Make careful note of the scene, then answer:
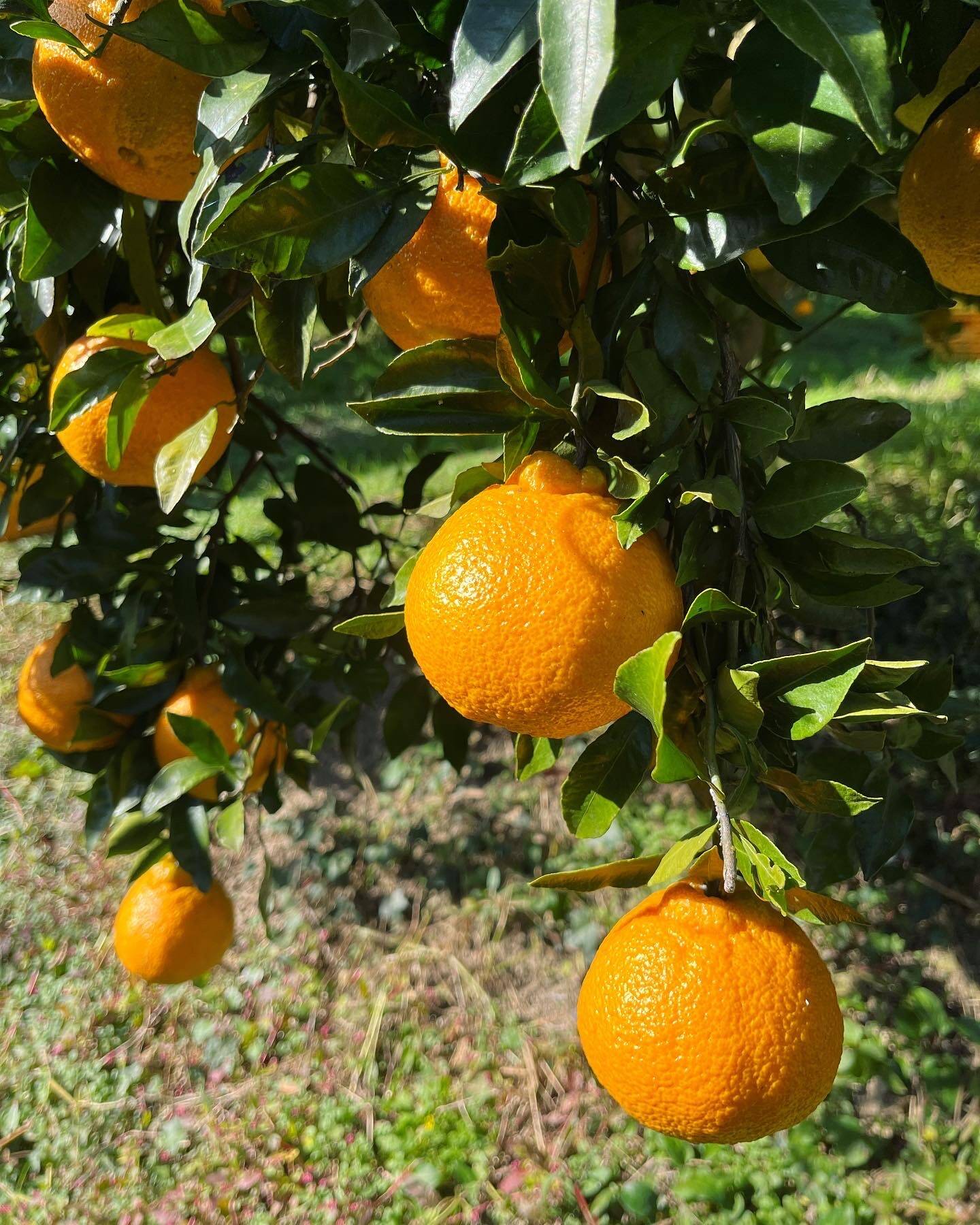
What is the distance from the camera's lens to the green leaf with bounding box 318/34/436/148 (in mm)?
477

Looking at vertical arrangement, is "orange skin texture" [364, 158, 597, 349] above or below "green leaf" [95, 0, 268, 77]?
below

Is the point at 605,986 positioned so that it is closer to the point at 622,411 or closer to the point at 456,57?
the point at 622,411

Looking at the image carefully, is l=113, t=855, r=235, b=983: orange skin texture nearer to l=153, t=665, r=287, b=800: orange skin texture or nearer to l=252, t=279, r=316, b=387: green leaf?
l=153, t=665, r=287, b=800: orange skin texture

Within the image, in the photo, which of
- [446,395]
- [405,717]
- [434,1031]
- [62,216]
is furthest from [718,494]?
[434,1031]

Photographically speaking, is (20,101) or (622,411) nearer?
(622,411)

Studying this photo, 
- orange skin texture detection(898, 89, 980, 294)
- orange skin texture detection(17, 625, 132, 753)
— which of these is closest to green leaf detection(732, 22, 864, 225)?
orange skin texture detection(898, 89, 980, 294)

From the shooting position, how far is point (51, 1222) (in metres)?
1.52

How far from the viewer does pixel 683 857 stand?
22.0 inches

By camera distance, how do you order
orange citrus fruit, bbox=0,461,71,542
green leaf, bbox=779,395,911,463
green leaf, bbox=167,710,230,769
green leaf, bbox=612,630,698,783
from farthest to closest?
orange citrus fruit, bbox=0,461,71,542, green leaf, bbox=167,710,230,769, green leaf, bbox=779,395,911,463, green leaf, bbox=612,630,698,783

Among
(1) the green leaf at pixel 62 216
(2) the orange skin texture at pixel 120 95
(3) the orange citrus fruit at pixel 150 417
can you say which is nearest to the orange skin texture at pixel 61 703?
(3) the orange citrus fruit at pixel 150 417

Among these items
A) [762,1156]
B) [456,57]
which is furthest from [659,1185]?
[456,57]

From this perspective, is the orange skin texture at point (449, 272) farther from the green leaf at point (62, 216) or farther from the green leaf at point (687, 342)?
the green leaf at point (62, 216)

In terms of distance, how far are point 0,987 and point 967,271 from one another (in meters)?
2.06

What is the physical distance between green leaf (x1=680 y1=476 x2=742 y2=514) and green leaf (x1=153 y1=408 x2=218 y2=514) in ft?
1.16
